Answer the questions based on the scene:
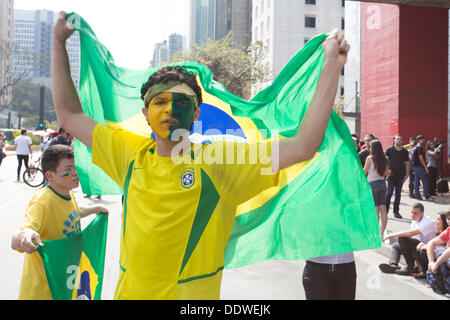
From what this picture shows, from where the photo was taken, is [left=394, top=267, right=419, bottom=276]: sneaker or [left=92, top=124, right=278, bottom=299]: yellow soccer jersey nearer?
[left=92, top=124, right=278, bottom=299]: yellow soccer jersey

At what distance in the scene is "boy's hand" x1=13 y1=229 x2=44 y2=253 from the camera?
105 inches

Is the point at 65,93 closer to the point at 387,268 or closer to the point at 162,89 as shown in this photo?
the point at 162,89

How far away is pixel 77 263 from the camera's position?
3143mm

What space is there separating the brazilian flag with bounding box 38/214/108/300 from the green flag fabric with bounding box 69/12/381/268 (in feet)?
1.37

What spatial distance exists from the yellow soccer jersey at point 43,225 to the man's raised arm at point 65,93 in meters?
0.82

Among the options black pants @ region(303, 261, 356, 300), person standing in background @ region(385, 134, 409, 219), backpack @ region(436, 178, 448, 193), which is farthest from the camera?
backpack @ region(436, 178, 448, 193)

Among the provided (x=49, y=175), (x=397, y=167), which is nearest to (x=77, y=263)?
(x=49, y=175)

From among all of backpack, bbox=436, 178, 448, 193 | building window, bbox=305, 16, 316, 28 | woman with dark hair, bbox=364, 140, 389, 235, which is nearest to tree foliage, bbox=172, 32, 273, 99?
building window, bbox=305, 16, 316, 28

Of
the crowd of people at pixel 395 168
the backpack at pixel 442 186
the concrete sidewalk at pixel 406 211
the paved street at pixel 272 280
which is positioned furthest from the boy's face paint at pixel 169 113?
the backpack at pixel 442 186

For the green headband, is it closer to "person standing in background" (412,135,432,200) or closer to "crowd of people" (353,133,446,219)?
"crowd of people" (353,133,446,219)

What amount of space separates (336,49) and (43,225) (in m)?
2.08

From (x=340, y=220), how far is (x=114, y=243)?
224 inches

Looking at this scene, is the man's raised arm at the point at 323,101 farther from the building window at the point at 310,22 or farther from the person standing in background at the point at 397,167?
the building window at the point at 310,22

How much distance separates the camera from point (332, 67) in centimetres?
201
